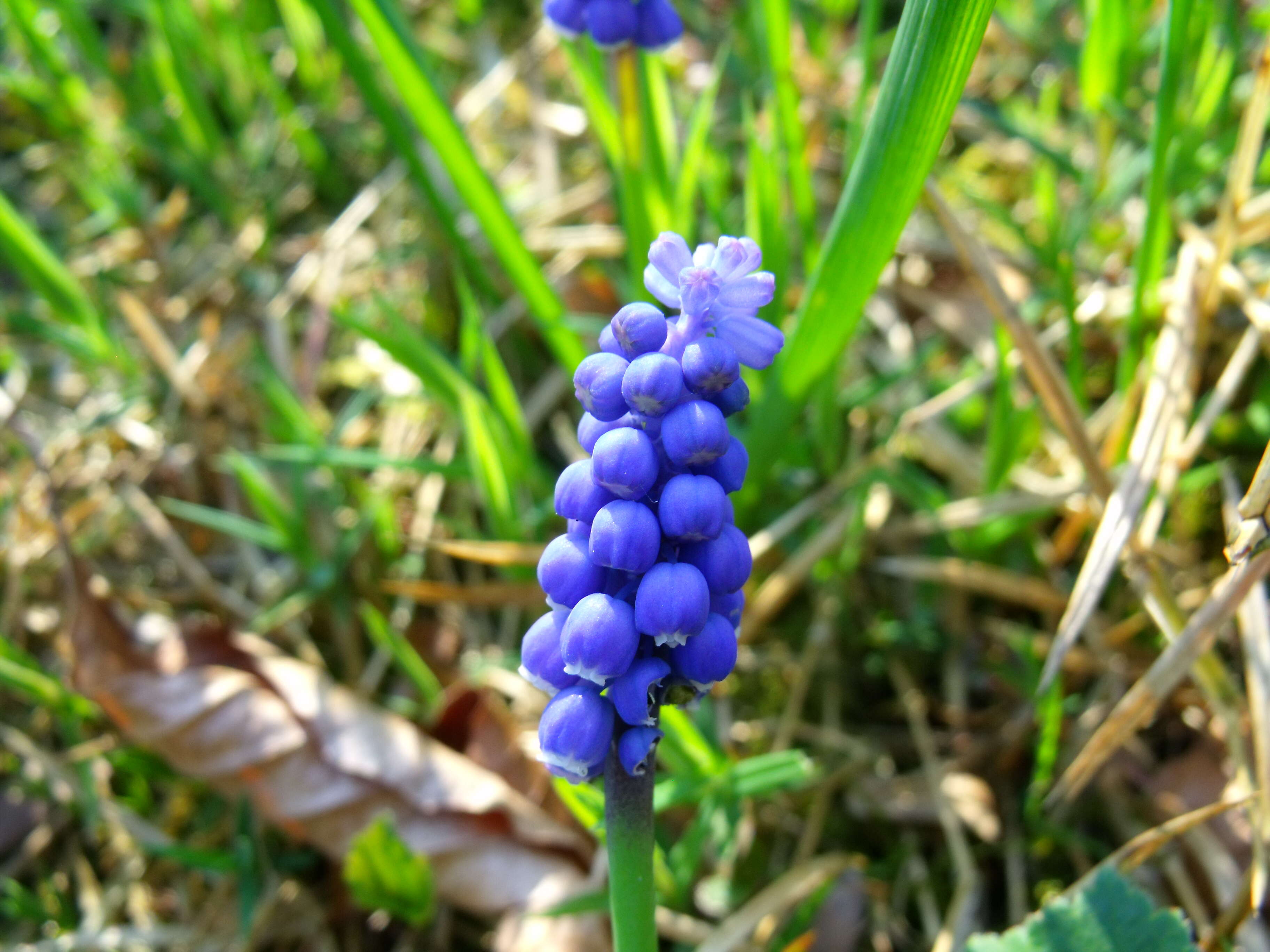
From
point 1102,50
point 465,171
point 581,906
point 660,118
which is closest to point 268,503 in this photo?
point 465,171

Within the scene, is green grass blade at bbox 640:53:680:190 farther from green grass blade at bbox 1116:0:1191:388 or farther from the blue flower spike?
the blue flower spike

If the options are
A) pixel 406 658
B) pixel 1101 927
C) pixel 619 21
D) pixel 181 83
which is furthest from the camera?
pixel 181 83

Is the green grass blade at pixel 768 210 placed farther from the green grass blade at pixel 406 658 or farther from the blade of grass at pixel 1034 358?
the green grass blade at pixel 406 658

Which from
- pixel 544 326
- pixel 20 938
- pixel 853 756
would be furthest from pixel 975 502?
pixel 20 938

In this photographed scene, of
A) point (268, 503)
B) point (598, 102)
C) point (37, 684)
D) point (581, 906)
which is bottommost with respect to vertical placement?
point (581, 906)

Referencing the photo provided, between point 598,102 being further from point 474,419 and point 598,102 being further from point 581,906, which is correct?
point 581,906

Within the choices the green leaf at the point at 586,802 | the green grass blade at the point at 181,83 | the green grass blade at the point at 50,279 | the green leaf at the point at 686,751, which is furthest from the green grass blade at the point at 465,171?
the green grass blade at the point at 181,83
